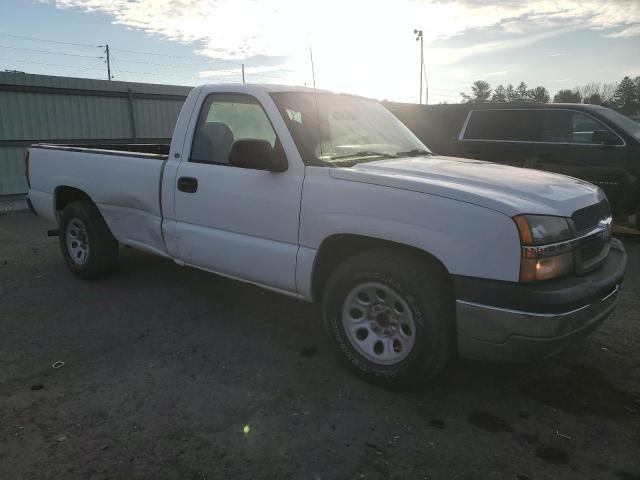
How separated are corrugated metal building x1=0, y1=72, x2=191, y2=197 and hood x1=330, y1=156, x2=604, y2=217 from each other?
11.3 metres

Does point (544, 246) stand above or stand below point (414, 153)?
below

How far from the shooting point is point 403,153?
156 inches

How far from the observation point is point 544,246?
2580mm

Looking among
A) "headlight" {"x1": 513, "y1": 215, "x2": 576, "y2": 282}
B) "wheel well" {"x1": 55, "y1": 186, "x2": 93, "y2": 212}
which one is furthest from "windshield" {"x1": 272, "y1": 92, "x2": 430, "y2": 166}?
"wheel well" {"x1": 55, "y1": 186, "x2": 93, "y2": 212}

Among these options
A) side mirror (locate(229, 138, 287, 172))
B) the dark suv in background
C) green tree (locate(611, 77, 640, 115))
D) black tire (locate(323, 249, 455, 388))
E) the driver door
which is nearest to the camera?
black tire (locate(323, 249, 455, 388))

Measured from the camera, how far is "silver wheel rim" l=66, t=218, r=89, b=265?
5.21 m

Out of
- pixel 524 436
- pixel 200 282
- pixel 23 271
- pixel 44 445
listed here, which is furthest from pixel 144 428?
pixel 23 271

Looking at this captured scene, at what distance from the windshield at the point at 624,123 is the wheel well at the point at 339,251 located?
233 inches

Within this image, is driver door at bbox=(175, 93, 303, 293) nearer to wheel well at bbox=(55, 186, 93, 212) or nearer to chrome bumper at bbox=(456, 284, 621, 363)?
chrome bumper at bbox=(456, 284, 621, 363)

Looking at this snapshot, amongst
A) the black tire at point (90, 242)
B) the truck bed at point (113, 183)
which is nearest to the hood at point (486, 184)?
the truck bed at point (113, 183)

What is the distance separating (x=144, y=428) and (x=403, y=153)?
8.76 ft

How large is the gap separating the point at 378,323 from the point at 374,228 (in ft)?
2.04

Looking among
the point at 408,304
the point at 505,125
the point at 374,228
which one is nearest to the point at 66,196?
the point at 374,228

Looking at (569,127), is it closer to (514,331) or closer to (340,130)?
(340,130)
